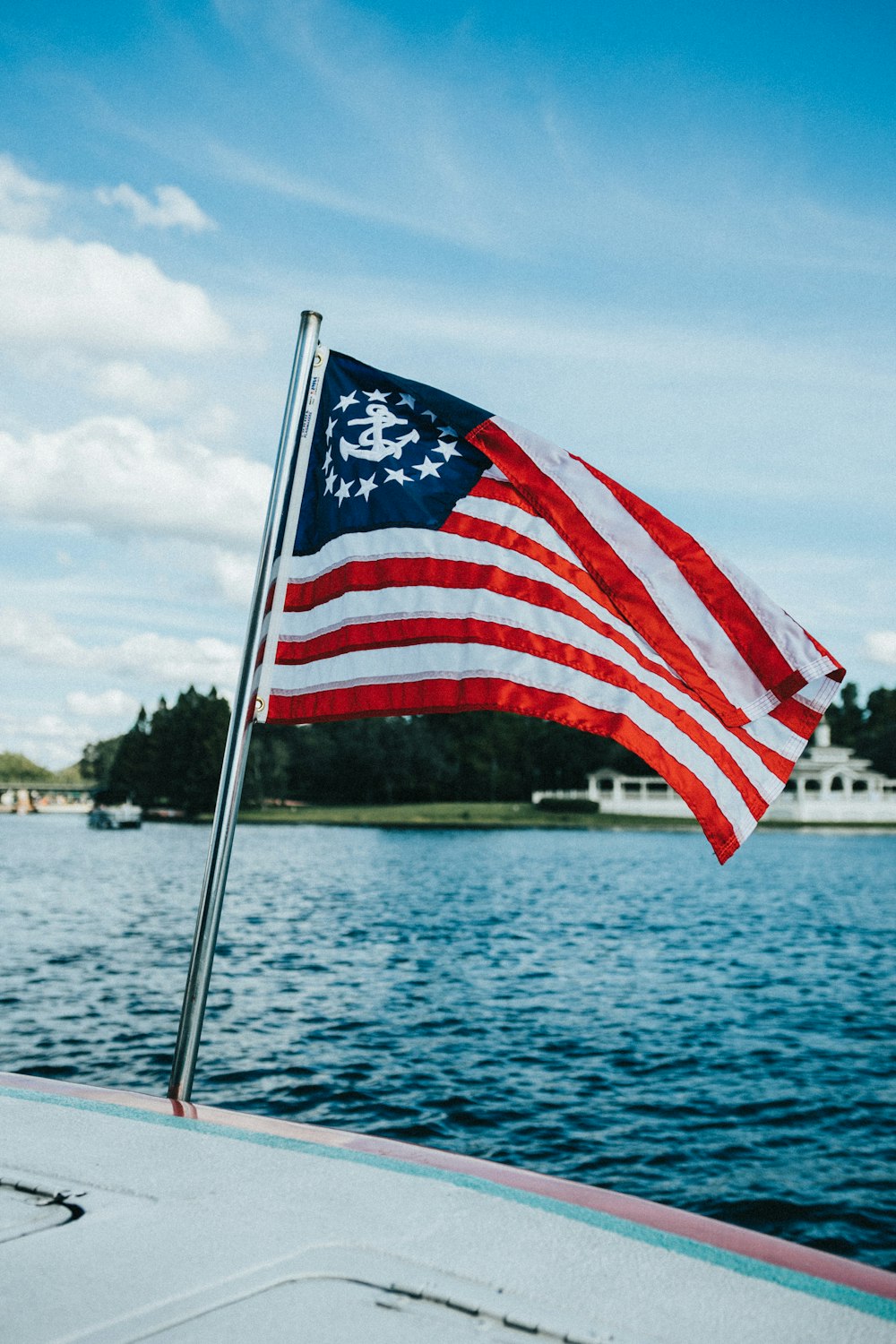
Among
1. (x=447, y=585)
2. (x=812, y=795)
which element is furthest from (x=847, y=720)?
(x=447, y=585)

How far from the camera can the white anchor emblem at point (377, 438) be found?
560 centimetres

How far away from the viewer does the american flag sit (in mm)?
4961

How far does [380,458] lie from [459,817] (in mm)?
117219

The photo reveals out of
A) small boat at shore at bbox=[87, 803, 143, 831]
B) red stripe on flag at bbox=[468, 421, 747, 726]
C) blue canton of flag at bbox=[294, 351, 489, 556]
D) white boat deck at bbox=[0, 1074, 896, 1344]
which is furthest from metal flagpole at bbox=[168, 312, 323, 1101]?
small boat at shore at bbox=[87, 803, 143, 831]

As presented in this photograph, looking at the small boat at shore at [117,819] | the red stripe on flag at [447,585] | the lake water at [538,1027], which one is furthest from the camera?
the small boat at shore at [117,819]

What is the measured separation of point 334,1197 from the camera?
10.1ft

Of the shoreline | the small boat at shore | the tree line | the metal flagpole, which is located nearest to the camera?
the metal flagpole

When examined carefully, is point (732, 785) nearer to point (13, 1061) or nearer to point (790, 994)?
point (13, 1061)

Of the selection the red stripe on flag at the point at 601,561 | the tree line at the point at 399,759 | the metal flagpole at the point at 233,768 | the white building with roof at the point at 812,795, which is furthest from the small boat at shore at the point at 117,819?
the red stripe on flag at the point at 601,561

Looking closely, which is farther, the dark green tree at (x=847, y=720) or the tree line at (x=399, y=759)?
the dark green tree at (x=847, y=720)

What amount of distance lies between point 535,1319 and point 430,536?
12.1ft

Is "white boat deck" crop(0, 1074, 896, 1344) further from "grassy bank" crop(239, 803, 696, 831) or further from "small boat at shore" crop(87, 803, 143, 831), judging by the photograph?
"small boat at shore" crop(87, 803, 143, 831)

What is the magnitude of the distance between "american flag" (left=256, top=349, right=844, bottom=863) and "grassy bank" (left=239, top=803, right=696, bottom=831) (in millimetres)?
110076

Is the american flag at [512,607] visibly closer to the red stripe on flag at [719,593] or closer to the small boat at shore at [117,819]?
the red stripe on flag at [719,593]
